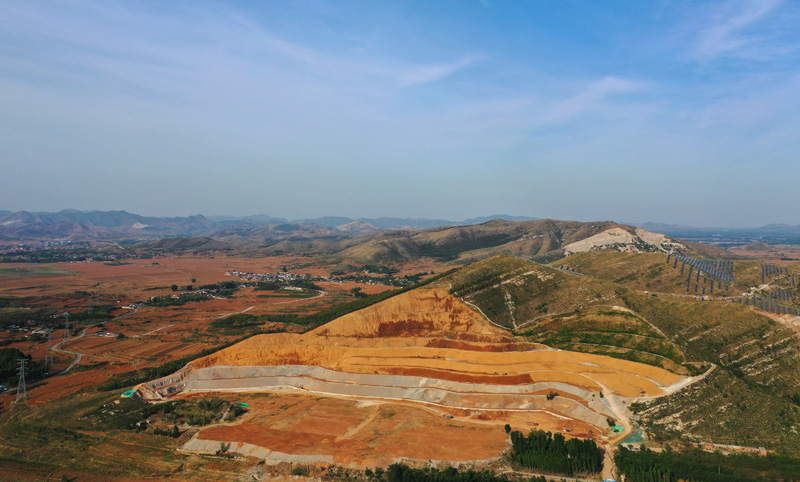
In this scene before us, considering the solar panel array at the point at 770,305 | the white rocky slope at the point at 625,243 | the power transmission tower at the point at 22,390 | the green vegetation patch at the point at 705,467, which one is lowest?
the power transmission tower at the point at 22,390

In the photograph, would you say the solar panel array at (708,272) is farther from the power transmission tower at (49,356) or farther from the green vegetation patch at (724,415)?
the power transmission tower at (49,356)

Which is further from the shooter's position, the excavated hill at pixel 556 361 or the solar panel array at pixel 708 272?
the solar panel array at pixel 708 272

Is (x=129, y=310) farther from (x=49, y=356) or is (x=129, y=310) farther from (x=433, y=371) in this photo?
(x=433, y=371)

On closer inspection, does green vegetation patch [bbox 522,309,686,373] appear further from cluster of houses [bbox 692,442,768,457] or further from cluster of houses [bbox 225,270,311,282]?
cluster of houses [bbox 225,270,311,282]

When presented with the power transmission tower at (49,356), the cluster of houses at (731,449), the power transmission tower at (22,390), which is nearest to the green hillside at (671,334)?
the cluster of houses at (731,449)

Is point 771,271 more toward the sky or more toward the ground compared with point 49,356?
more toward the sky

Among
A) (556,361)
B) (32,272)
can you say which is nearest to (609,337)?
(556,361)

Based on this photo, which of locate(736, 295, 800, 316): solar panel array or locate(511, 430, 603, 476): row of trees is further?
locate(736, 295, 800, 316): solar panel array

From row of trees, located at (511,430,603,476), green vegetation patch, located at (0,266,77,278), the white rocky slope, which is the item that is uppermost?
the white rocky slope

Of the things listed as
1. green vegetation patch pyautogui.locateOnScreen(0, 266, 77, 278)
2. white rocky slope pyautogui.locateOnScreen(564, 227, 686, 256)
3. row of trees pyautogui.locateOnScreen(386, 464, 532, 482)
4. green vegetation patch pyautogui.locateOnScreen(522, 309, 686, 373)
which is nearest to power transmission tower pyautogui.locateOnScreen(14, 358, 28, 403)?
row of trees pyautogui.locateOnScreen(386, 464, 532, 482)
